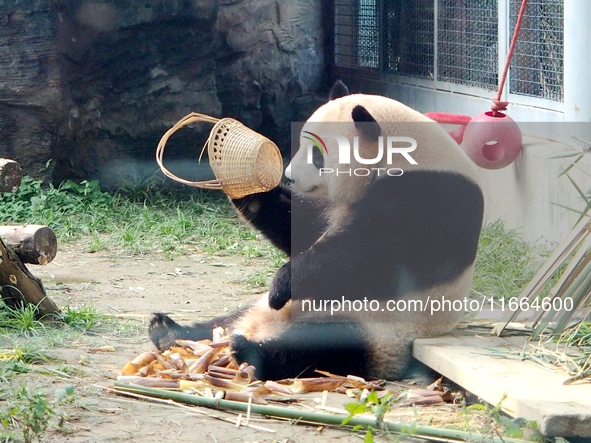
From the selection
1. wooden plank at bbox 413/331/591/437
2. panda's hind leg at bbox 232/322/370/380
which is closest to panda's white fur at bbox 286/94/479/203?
panda's hind leg at bbox 232/322/370/380

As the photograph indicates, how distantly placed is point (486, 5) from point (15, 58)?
4.22 m

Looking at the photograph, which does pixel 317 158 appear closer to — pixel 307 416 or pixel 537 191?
pixel 307 416

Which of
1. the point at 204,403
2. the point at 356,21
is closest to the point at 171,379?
the point at 204,403

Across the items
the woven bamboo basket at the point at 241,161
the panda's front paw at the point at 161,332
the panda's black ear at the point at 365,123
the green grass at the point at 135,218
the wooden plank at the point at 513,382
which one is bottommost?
the green grass at the point at 135,218

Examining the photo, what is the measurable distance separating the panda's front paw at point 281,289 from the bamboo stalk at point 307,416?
23.5 inches

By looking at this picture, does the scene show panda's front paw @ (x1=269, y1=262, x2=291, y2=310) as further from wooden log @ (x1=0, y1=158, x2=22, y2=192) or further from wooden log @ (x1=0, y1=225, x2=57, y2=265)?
wooden log @ (x1=0, y1=158, x2=22, y2=192)

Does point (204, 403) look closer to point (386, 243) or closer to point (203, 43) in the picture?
point (386, 243)

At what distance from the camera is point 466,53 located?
6887mm

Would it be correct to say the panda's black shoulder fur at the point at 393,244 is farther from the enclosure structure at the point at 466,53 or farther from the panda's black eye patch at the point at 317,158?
the enclosure structure at the point at 466,53

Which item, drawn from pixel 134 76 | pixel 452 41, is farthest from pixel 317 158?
pixel 134 76

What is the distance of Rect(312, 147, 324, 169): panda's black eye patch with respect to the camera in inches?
155

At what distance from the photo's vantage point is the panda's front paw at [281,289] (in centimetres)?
362

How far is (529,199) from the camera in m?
Answer: 5.77

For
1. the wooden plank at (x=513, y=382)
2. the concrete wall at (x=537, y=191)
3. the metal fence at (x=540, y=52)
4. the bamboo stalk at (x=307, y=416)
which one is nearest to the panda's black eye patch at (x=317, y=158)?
the wooden plank at (x=513, y=382)
